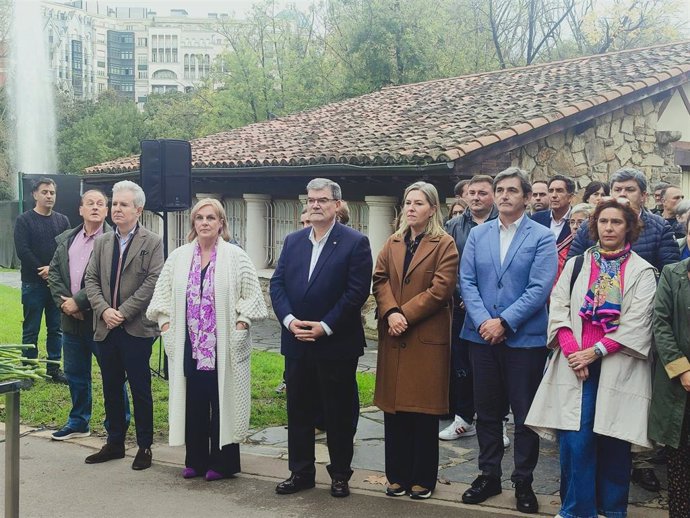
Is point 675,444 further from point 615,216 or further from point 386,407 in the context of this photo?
point 386,407

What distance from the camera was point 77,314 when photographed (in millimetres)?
6824

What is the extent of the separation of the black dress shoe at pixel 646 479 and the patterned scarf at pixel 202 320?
116 inches

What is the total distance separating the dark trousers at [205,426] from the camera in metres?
5.98

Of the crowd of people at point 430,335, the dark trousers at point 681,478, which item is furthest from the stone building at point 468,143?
the dark trousers at point 681,478

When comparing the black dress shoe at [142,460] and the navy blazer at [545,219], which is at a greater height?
the navy blazer at [545,219]

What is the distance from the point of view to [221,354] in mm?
5914

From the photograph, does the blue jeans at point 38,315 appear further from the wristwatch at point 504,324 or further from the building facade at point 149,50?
the building facade at point 149,50

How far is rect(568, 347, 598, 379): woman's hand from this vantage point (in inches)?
193

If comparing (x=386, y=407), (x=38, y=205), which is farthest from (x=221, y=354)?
(x=38, y=205)

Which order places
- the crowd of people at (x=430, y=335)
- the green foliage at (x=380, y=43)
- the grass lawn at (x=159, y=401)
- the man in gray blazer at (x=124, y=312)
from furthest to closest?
the green foliage at (x=380, y=43), the grass lawn at (x=159, y=401), the man in gray blazer at (x=124, y=312), the crowd of people at (x=430, y=335)

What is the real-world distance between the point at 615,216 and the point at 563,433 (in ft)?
4.25

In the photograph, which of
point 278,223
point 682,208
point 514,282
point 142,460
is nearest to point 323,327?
point 514,282

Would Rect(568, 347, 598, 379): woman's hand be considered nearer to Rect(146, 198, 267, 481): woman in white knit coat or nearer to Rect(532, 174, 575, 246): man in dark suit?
Rect(146, 198, 267, 481): woman in white knit coat

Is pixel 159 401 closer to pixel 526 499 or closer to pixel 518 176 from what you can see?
pixel 526 499
